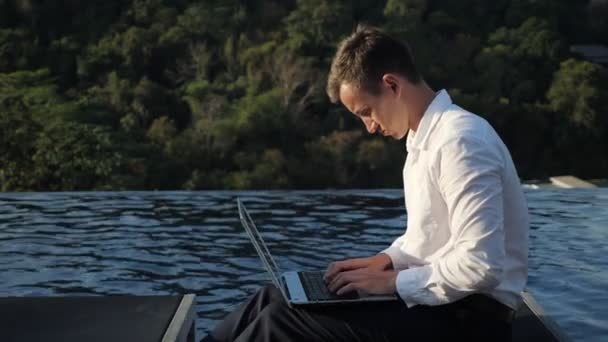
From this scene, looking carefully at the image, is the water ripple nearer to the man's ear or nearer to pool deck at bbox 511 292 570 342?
pool deck at bbox 511 292 570 342

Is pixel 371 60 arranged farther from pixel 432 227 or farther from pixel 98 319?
pixel 98 319

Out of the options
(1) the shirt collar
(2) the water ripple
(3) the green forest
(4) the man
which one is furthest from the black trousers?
(3) the green forest

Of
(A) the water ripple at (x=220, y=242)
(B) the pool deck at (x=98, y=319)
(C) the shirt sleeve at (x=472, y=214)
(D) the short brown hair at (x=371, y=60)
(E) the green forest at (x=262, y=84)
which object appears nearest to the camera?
(C) the shirt sleeve at (x=472, y=214)

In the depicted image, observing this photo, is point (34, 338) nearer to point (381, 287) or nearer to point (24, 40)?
point (381, 287)

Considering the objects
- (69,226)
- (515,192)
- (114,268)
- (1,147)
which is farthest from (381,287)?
(1,147)

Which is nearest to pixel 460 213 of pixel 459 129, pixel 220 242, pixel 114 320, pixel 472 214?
pixel 472 214

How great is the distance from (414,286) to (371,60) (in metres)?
0.38

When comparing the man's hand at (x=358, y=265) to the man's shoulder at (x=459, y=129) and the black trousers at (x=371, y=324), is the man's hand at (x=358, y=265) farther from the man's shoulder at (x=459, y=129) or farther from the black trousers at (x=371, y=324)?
the man's shoulder at (x=459, y=129)

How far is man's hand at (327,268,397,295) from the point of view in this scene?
4.91 feet

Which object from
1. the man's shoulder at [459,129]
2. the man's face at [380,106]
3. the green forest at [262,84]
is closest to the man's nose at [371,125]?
the man's face at [380,106]

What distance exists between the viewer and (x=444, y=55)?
22016 millimetres

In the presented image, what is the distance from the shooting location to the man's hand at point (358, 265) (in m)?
1.63

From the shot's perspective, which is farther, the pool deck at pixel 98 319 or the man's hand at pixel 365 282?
the pool deck at pixel 98 319

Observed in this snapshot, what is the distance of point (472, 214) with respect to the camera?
1.36 m
